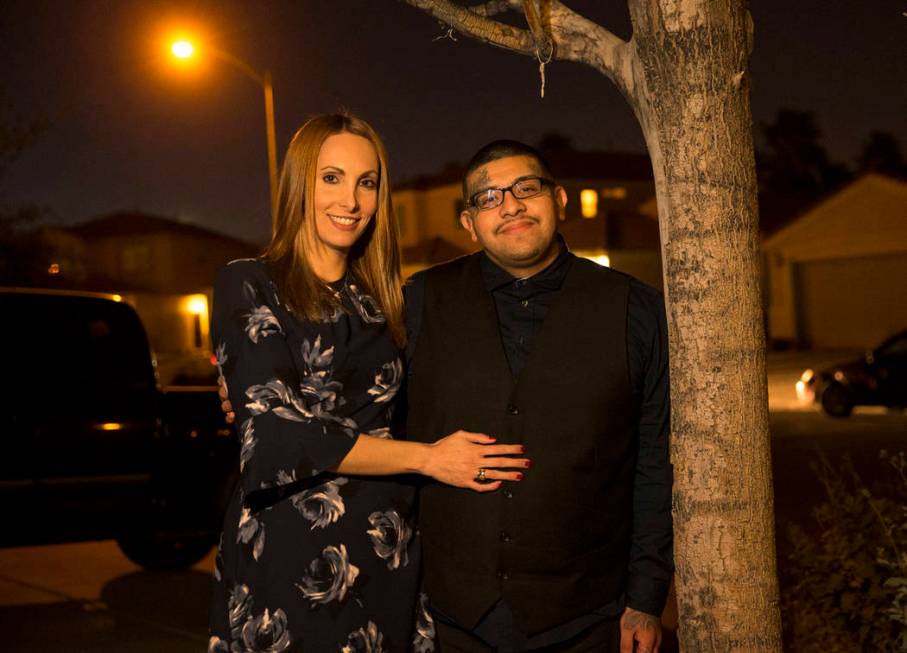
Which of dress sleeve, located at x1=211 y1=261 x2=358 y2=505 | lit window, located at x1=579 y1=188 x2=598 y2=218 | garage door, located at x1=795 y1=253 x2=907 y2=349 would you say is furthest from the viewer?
lit window, located at x1=579 y1=188 x2=598 y2=218

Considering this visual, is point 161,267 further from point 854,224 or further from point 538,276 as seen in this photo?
point 538,276

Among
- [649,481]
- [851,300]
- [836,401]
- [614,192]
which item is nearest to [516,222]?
[649,481]

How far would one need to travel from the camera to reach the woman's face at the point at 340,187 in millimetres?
2965

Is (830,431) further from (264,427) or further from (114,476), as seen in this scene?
(264,427)

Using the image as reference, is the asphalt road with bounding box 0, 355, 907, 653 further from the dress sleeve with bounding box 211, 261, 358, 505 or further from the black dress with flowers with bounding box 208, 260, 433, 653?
the dress sleeve with bounding box 211, 261, 358, 505

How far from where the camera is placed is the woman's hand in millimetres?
2779

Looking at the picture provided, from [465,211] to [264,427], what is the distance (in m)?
0.95

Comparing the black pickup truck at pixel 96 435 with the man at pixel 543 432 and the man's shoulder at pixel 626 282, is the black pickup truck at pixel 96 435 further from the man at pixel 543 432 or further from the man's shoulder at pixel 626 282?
the man's shoulder at pixel 626 282

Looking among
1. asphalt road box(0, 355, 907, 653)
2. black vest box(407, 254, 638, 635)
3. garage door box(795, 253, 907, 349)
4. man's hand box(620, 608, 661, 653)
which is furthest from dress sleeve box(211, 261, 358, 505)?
garage door box(795, 253, 907, 349)

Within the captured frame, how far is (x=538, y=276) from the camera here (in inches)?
122

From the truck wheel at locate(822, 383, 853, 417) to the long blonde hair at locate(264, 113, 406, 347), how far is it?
14348 mm

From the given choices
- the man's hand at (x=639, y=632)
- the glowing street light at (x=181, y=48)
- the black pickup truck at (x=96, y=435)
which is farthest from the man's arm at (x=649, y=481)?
the glowing street light at (x=181, y=48)

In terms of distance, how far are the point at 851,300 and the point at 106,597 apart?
31318 mm

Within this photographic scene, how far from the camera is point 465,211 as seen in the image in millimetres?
3191
